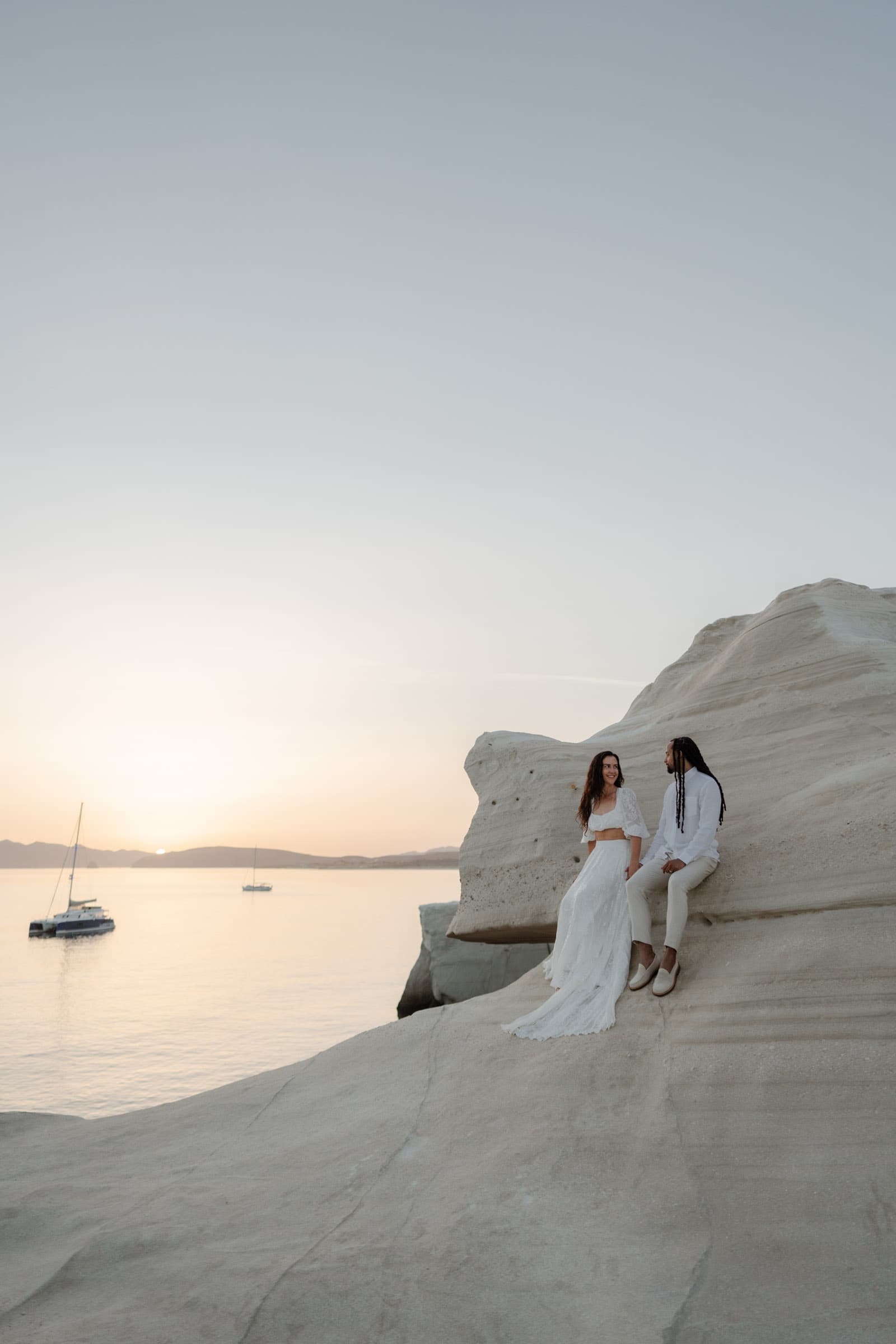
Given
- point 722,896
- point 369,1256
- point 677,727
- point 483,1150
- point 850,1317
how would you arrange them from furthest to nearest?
1. point 677,727
2. point 722,896
3. point 483,1150
4. point 369,1256
5. point 850,1317

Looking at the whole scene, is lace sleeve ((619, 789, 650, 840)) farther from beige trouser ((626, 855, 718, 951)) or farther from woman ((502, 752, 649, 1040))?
beige trouser ((626, 855, 718, 951))

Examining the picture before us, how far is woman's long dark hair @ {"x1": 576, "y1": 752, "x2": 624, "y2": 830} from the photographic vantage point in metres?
8.96

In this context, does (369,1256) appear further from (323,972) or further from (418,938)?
(418,938)

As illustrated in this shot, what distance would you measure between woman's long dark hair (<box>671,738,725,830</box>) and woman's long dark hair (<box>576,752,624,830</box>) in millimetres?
798

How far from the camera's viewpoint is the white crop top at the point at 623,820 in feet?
28.0

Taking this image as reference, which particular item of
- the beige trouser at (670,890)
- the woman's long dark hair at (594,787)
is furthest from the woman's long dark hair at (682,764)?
the woman's long dark hair at (594,787)

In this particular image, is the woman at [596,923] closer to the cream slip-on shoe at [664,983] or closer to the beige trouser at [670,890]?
the beige trouser at [670,890]

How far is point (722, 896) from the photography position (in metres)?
7.73

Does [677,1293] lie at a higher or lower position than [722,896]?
lower

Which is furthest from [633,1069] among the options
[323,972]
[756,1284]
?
[323,972]

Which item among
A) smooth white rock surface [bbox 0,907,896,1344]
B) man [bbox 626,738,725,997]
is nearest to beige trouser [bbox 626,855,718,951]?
man [bbox 626,738,725,997]

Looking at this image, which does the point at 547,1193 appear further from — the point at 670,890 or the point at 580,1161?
the point at 670,890

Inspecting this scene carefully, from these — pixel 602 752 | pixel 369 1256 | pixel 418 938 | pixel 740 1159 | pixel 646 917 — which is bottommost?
pixel 418 938

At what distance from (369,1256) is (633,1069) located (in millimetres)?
2301
